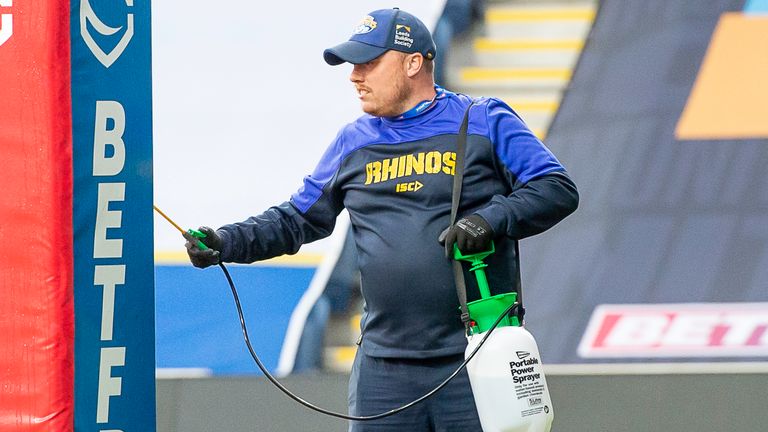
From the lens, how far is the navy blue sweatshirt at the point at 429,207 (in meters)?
3.01

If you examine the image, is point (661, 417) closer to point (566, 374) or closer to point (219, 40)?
point (566, 374)

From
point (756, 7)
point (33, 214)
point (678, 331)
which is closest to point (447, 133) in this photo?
point (33, 214)

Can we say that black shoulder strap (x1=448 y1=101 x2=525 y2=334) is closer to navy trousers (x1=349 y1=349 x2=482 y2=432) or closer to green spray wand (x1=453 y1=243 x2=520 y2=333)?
green spray wand (x1=453 y1=243 x2=520 y2=333)

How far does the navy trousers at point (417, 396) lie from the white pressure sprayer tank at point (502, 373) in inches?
4.1

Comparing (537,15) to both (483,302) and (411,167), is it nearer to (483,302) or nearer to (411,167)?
(411,167)

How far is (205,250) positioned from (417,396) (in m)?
0.63

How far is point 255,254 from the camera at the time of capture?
3.20 metres

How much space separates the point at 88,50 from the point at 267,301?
1878 millimetres

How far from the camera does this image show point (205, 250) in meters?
3.04

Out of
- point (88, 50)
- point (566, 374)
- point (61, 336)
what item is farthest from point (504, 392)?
point (566, 374)

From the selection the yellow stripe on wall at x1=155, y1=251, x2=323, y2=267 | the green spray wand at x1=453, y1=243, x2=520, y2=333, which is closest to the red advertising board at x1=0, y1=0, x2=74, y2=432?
the green spray wand at x1=453, y1=243, x2=520, y2=333

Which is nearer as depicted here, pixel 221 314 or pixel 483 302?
pixel 483 302

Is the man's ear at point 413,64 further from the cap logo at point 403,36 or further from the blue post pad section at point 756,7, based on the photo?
the blue post pad section at point 756,7

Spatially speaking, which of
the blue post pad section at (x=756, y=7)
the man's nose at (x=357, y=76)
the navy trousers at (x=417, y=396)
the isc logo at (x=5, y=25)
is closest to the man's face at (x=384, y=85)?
the man's nose at (x=357, y=76)
